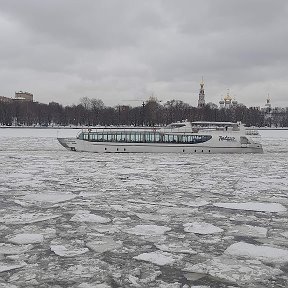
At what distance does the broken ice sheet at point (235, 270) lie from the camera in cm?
492

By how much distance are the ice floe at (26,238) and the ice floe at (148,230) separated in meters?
1.52

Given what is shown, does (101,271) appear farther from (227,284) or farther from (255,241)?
(255,241)

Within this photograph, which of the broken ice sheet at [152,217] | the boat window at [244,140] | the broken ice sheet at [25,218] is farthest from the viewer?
the boat window at [244,140]

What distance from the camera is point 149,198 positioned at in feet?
33.6

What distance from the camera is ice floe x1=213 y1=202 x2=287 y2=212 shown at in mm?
8905

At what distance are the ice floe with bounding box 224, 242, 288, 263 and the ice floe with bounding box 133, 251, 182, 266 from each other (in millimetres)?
845

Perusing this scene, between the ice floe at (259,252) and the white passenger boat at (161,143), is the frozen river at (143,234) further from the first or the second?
the white passenger boat at (161,143)

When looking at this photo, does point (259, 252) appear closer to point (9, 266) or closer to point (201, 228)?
point (201, 228)

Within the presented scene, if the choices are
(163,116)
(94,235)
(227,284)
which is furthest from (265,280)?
(163,116)

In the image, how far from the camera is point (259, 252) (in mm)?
5902

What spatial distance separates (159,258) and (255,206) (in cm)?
427

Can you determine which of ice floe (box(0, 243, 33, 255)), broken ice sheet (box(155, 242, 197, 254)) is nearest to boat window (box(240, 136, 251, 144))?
broken ice sheet (box(155, 242, 197, 254))

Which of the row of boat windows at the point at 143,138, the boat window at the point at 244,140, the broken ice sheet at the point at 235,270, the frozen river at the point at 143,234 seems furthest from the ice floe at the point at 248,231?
the boat window at the point at 244,140

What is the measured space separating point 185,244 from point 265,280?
1.68 m
